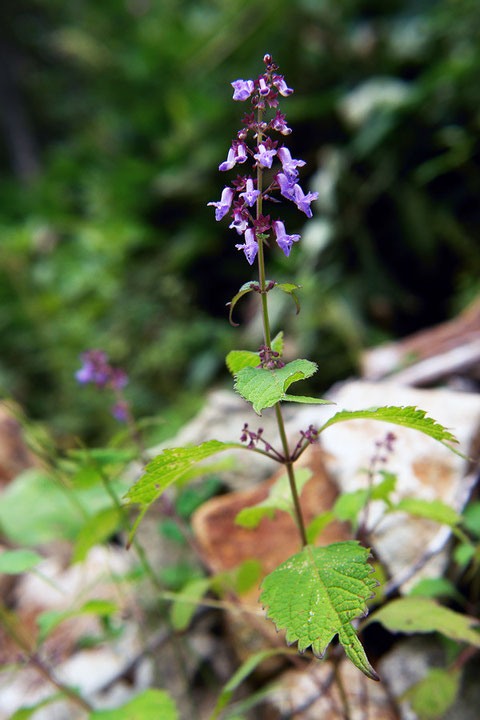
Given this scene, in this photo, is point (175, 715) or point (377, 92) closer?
point (175, 715)

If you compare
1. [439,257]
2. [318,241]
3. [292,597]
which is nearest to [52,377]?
[318,241]

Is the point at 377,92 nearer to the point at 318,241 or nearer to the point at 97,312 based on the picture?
the point at 318,241

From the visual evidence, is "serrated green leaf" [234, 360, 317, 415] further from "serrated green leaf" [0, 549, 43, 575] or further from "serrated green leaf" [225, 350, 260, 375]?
"serrated green leaf" [0, 549, 43, 575]

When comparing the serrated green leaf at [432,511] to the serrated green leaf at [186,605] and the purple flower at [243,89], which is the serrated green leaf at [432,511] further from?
the purple flower at [243,89]

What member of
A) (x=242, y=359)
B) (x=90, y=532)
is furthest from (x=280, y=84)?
(x=90, y=532)

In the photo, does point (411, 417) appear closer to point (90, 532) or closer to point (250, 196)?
point (250, 196)
